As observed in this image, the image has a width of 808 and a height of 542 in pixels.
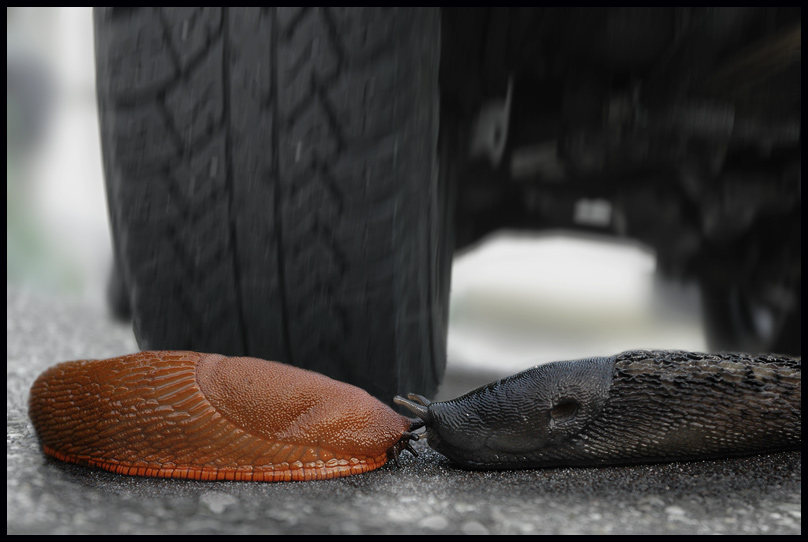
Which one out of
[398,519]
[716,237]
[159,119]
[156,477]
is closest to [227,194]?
[159,119]

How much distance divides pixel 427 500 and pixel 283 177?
25.2 inches

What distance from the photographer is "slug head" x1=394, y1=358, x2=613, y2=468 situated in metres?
1.24

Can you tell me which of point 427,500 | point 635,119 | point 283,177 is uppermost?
point 635,119

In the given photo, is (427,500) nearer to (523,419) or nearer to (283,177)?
(523,419)

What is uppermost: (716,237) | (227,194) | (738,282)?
(227,194)

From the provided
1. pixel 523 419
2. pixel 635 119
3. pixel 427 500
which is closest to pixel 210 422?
pixel 427 500

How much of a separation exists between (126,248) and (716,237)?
1515mm

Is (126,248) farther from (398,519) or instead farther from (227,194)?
(398,519)

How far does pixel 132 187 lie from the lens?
1412 mm

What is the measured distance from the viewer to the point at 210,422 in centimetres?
119

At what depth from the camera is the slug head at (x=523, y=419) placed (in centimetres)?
124

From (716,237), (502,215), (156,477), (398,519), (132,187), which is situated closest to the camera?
(398,519)

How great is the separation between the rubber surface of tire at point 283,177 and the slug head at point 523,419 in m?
0.21

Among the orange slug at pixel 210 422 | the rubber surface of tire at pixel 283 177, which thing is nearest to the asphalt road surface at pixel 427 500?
the orange slug at pixel 210 422
